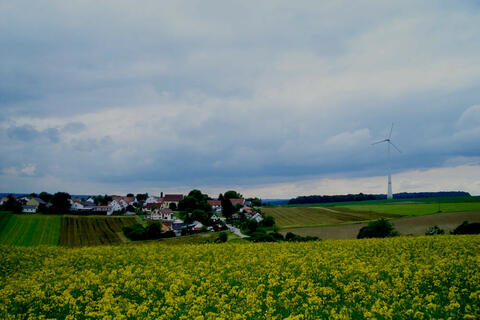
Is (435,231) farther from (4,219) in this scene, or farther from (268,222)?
(4,219)

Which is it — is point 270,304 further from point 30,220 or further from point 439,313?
point 30,220

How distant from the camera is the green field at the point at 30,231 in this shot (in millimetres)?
66887

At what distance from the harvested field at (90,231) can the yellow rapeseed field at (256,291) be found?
50173 mm

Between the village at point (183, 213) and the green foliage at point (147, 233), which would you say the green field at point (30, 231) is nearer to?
the green foliage at point (147, 233)

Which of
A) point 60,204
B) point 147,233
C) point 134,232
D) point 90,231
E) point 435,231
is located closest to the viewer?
point 435,231

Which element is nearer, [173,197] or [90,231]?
[90,231]

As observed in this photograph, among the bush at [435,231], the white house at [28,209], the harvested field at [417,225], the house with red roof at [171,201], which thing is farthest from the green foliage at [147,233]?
the house with red roof at [171,201]

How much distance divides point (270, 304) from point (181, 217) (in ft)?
392

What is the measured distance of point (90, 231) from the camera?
3295 inches

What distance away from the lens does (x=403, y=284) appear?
45.1ft

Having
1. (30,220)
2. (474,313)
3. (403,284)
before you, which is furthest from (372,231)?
(30,220)

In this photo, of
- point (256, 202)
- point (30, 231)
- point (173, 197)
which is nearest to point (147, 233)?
point (30, 231)

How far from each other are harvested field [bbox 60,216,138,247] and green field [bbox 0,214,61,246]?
209 centimetres

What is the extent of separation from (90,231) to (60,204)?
4634cm
